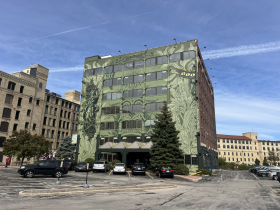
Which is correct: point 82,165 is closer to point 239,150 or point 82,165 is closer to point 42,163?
point 42,163

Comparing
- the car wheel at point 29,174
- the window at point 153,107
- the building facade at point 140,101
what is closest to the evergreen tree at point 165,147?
the building facade at point 140,101

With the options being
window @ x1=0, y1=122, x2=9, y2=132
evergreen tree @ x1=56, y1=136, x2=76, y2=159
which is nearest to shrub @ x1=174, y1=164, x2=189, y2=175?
evergreen tree @ x1=56, y1=136, x2=76, y2=159

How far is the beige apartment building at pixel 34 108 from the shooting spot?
55.2 m

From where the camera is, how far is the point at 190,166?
3897 cm

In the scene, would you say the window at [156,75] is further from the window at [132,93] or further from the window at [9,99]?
the window at [9,99]

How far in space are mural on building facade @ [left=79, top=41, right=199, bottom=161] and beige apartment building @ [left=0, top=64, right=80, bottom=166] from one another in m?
19.1

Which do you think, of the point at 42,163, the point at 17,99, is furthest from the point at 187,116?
the point at 17,99

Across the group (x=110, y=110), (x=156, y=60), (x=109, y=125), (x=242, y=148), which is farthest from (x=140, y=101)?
(x=242, y=148)

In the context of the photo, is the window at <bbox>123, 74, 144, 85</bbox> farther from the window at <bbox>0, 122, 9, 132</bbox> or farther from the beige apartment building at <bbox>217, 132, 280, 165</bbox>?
the beige apartment building at <bbox>217, 132, 280, 165</bbox>

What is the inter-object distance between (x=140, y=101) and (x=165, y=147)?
15.0m

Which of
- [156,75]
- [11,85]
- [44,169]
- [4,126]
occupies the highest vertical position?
[156,75]

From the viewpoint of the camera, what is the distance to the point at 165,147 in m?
33.7

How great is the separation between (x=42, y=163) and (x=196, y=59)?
1287 inches

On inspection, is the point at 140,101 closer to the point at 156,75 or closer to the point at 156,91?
the point at 156,91
